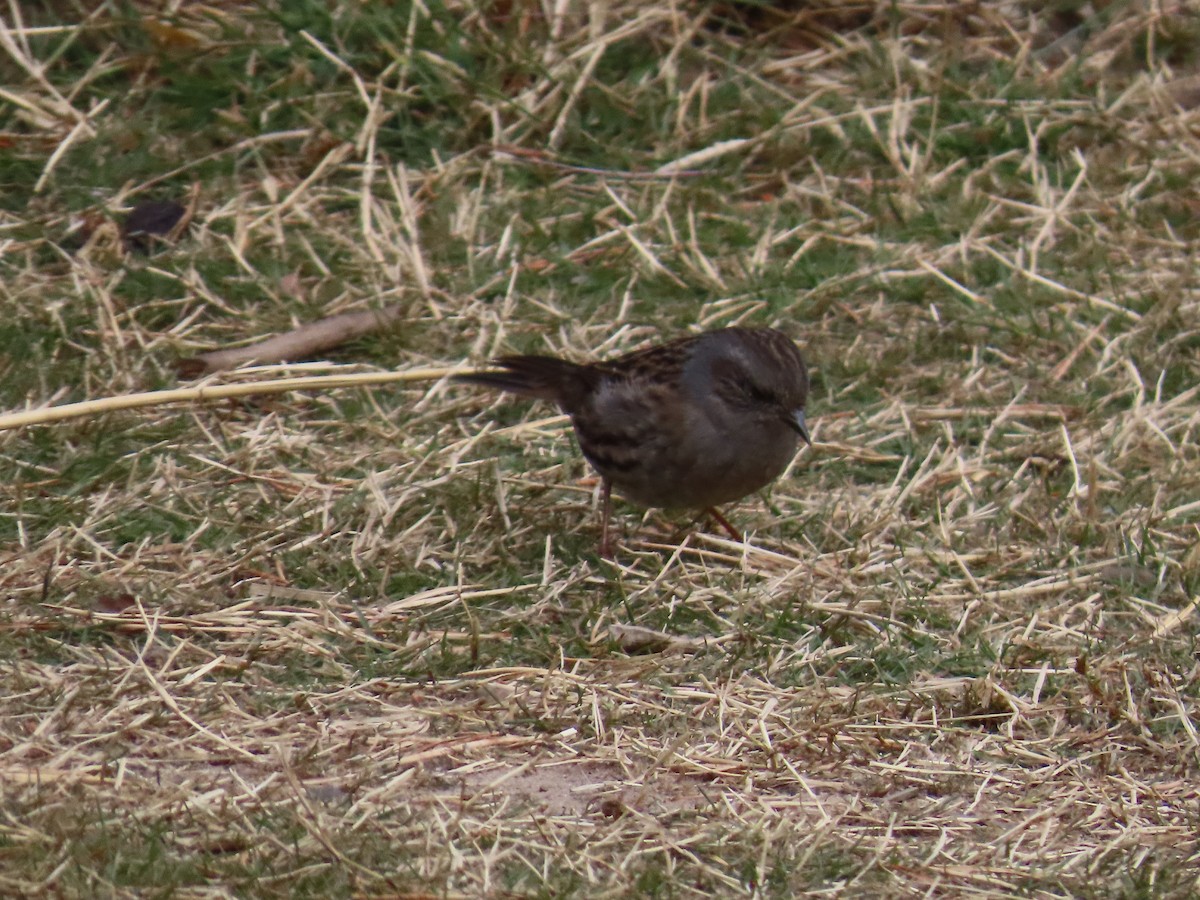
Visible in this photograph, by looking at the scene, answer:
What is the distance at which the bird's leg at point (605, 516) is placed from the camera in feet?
16.9

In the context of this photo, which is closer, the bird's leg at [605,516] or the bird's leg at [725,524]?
the bird's leg at [605,516]

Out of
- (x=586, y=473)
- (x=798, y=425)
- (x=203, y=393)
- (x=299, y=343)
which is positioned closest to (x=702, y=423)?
(x=798, y=425)

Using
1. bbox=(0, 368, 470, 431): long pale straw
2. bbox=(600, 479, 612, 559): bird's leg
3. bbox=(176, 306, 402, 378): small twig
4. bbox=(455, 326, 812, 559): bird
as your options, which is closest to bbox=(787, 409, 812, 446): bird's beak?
bbox=(455, 326, 812, 559): bird

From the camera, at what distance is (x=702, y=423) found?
5.20 metres

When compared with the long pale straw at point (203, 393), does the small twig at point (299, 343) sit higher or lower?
lower

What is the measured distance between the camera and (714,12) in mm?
8078

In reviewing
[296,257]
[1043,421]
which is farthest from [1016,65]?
[296,257]

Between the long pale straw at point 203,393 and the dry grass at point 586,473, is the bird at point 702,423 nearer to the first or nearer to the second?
the dry grass at point 586,473

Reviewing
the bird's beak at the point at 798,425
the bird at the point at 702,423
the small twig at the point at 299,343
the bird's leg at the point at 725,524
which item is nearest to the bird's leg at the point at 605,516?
the bird at the point at 702,423

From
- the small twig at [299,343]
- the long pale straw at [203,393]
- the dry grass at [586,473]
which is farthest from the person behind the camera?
the small twig at [299,343]

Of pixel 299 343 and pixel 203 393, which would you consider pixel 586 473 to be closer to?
pixel 299 343

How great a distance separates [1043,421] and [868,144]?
1940 mm

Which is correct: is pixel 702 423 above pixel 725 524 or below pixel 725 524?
above

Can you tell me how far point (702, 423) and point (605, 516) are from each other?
404 mm
